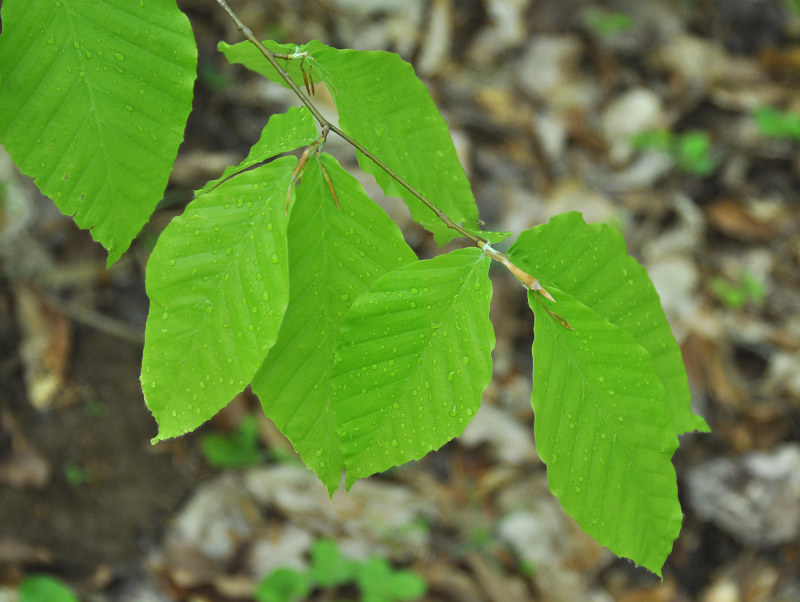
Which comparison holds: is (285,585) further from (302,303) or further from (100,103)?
(100,103)

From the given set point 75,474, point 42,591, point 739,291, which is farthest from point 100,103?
point 739,291

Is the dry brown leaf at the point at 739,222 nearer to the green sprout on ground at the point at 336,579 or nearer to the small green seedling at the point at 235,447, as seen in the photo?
the green sprout on ground at the point at 336,579

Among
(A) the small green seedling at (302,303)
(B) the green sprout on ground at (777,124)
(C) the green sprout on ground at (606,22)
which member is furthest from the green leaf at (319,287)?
(C) the green sprout on ground at (606,22)

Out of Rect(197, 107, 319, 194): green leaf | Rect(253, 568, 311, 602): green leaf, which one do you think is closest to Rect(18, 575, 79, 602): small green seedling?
Rect(253, 568, 311, 602): green leaf

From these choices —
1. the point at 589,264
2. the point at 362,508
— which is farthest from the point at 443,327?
the point at 362,508

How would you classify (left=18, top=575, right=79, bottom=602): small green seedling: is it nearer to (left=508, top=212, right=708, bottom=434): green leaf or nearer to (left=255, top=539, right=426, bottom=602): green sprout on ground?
(left=255, top=539, right=426, bottom=602): green sprout on ground

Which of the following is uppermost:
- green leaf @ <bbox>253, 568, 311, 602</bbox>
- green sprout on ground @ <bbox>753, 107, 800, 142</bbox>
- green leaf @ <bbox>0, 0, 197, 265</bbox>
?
green leaf @ <bbox>0, 0, 197, 265</bbox>
